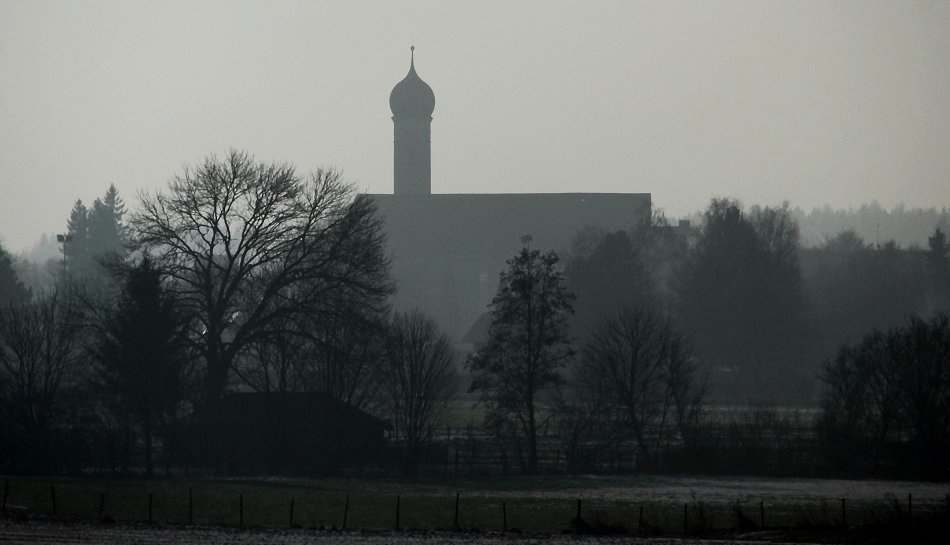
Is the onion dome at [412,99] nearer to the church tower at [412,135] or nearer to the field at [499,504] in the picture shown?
the church tower at [412,135]

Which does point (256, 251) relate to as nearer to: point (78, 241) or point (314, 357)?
point (314, 357)

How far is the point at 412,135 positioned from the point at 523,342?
84745 millimetres

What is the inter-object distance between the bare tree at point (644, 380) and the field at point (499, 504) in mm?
6433

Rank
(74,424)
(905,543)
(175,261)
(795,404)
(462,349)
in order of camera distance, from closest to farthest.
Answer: (905,543), (74,424), (175,261), (795,404), (462,349)

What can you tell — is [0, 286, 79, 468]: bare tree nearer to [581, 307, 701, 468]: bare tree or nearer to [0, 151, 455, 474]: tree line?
[0, 151, 455, 474]: tree line

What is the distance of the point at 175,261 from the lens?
50.2 meters

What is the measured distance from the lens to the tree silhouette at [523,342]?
50.8m

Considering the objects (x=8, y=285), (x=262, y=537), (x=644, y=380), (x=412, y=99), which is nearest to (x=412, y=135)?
(x=412, y=99)

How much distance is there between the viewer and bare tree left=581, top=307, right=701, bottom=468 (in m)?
51.7

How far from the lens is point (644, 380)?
175ft

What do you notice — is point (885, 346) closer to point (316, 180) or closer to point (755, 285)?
point (316, 180)

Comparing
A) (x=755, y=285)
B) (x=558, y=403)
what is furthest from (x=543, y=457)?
(x=755, y=285)

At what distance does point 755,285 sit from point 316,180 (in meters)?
39.4

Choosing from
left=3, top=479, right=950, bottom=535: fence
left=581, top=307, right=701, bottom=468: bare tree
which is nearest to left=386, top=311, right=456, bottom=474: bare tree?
left=581, top=307, right=701, bottom=468: bare tree
